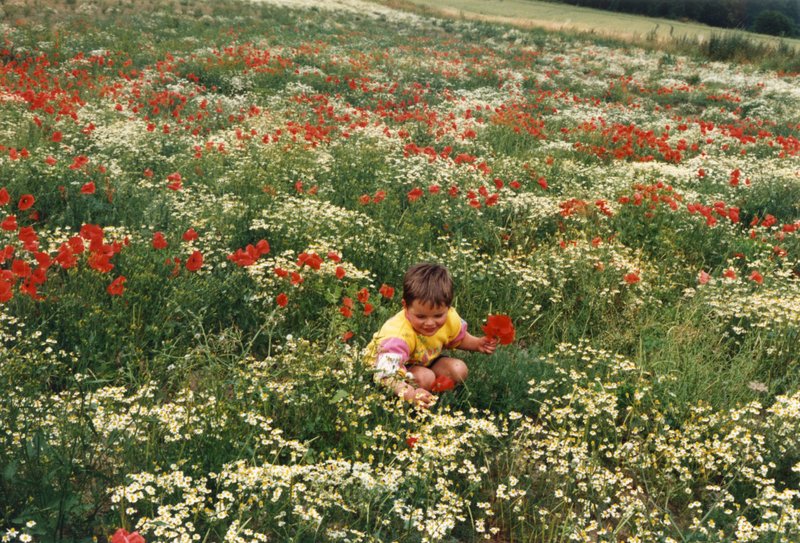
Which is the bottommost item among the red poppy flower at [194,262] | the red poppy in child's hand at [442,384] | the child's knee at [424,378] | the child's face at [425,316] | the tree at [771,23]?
the child's knee at [424,378]

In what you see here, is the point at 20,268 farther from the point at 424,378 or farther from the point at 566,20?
the point at 566,20

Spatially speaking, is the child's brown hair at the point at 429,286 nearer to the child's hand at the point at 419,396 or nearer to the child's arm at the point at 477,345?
the child's arm at the point at 477,345

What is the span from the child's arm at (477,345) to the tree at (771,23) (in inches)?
2340

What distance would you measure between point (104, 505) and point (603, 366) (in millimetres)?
2968

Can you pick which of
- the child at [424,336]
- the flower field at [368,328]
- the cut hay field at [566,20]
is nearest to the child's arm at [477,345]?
the child at [424,336]

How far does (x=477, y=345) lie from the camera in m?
4.11

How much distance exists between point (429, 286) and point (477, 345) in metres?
0.62

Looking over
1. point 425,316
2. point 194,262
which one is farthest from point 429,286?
point 194,262

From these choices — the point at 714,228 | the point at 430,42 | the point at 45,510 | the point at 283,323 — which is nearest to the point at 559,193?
the point at 714,228

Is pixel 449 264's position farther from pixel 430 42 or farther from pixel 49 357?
pixel 430 42

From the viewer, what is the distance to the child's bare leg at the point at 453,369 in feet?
12.8

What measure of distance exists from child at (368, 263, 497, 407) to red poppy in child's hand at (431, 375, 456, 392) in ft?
0.19

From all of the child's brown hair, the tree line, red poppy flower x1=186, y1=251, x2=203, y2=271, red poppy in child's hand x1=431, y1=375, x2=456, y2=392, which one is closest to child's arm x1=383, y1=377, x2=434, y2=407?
red poppy in child's hand x1=431, y1=375, x2=456, y2=392

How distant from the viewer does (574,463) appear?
3.12 meters
